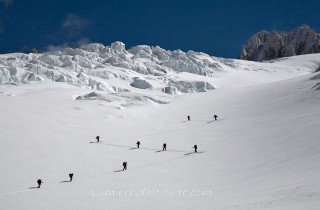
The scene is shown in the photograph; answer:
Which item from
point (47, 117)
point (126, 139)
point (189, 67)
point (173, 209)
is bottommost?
point (173, 209)

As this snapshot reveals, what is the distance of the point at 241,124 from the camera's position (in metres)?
42.9

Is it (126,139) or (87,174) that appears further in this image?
(126,139)

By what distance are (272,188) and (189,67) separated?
299 feet

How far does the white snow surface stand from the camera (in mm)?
20438

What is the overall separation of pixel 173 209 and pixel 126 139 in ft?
71.6

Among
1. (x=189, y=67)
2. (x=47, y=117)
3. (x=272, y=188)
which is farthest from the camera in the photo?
(x=189, y=67)

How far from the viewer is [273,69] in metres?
137

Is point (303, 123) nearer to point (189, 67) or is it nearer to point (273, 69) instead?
point (189, 67)

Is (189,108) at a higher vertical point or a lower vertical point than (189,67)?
lower

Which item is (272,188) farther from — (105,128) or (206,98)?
(206,98)

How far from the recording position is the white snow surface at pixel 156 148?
2044cm

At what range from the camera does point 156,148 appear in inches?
1443

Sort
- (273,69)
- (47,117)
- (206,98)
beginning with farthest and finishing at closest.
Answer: (273,69), (206,98), (47,117)

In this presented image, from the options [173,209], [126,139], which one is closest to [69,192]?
[173,209]
